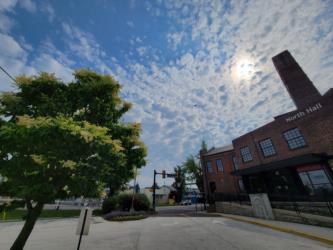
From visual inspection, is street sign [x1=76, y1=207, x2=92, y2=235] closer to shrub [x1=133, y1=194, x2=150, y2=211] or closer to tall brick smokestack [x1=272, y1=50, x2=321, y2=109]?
shrub [x1=133, y1=194, x2=150, y2=211]

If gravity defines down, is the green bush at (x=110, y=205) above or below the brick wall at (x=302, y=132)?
below

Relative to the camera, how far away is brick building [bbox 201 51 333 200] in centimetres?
1443

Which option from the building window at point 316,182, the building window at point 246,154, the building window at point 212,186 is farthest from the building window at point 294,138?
the building window at point 212,186

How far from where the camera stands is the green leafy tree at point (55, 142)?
5551 millimetres

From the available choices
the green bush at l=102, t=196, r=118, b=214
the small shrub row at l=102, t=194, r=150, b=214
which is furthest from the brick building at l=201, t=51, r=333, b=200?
the green bush at l=102, t=196, r=118, b=214

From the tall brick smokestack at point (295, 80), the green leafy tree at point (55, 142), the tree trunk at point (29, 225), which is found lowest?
the tree trunk at point (29, 225)

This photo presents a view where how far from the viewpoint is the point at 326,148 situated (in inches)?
566

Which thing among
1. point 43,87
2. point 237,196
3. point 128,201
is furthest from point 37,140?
point 128,201

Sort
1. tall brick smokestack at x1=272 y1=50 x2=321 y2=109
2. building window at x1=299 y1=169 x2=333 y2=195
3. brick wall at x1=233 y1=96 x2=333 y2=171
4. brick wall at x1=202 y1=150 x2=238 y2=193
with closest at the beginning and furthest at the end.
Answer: building window at x1=299 y1=169 x2=333 y2=195, brick wall at x1=233 y1=96 x2=333 y2=171, tall brick smokestack at x1=272 y1=50 x2=321 y2=109, brick wall at x1=202 y1=150 x2=238 y2=193

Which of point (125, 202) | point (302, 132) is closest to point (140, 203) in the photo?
point (125, 202)

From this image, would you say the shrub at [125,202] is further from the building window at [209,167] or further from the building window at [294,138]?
the building window at [294,138]

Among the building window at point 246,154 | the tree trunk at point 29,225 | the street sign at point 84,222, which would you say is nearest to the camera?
the street sign at point 84,222

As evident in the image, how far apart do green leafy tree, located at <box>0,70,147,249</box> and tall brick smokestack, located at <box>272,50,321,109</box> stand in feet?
79.1

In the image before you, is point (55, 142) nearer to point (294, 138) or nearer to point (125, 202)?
point (125, 202)
